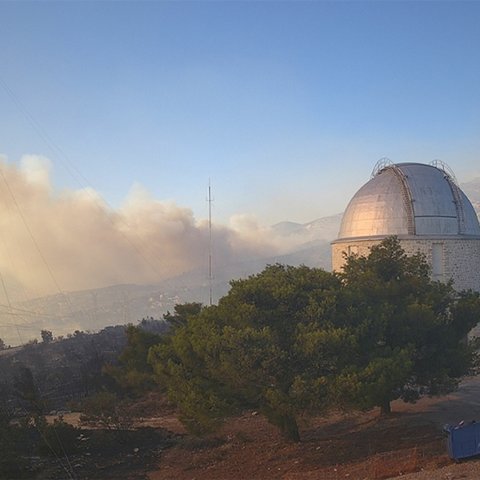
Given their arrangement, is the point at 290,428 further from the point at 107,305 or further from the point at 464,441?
the point at 107,305

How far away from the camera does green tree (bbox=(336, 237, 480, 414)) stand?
42.4ft

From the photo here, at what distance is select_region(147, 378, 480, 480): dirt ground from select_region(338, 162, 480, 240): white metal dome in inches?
348

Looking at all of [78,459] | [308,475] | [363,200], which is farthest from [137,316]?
[308,475]

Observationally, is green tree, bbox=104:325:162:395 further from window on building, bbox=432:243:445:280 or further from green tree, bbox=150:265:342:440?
window on building, bbox=432:243:445:280

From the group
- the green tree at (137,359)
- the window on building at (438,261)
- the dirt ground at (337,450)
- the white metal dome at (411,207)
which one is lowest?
the dirt ground at (337,450)

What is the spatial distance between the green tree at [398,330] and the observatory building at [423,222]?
620 cm

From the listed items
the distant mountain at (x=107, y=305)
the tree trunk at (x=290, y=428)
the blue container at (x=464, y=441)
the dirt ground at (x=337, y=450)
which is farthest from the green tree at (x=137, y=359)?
the distant mountain at (x=107, y=305)

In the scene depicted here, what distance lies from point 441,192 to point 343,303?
14059 mm

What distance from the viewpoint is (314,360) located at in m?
13.1

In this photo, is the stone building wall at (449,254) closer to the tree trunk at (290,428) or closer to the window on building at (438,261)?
the window on building at (438,261)

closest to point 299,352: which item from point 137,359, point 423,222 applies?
point 137,359

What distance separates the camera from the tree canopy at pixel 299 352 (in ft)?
42.1

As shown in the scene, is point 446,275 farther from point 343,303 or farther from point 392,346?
point 343,303

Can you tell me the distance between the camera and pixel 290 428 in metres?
14.9
